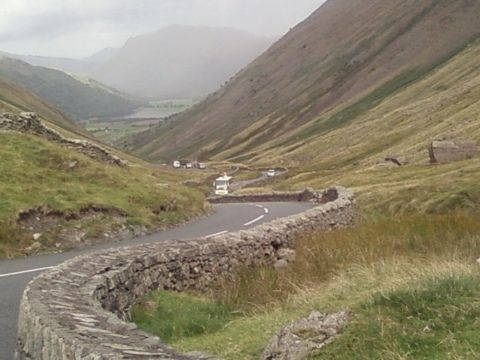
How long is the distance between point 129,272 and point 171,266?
4.75 feet

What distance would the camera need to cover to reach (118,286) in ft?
33.2

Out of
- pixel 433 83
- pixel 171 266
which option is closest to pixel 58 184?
pixel 171 266

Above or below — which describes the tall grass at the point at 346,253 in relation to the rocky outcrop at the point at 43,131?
below

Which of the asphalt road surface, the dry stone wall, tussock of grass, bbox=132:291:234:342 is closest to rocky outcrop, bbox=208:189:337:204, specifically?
the asphalt road surface

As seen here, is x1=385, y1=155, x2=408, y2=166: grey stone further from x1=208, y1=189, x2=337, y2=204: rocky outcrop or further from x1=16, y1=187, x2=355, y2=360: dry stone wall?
x1=16, y1=187, x2=355, y2=360: dry stone wall

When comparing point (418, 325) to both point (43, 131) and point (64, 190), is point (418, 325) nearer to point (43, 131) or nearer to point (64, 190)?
point (64, 190)

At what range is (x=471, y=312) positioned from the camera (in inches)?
266

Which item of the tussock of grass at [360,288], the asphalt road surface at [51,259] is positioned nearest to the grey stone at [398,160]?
the asphalt road surface at [51,259]

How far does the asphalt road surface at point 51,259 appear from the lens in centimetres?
1007

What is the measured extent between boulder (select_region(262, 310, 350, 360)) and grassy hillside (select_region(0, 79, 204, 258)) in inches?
471

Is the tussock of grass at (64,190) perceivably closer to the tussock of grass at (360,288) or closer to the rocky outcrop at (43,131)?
the rocky outcrop at (43,131)

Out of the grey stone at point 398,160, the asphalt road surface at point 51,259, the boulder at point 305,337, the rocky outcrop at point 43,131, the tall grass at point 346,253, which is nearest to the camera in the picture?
the boulder at point 305,337

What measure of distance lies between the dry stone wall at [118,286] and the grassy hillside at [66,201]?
6594mm

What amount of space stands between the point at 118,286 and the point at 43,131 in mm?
21085
